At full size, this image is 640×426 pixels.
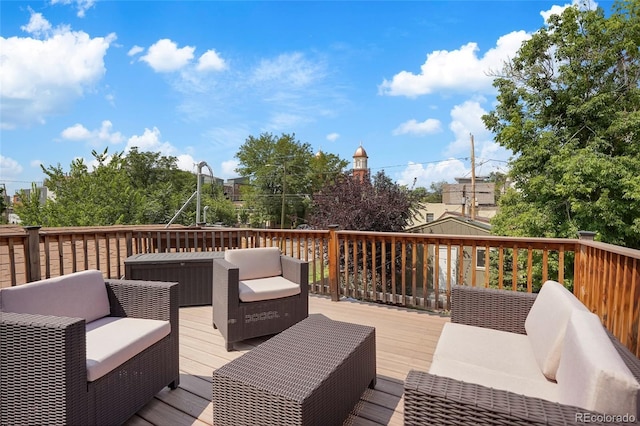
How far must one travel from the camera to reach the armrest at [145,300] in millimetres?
2205

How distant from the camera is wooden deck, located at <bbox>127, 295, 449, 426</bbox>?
1.99 metres

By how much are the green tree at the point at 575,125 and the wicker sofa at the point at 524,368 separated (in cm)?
976

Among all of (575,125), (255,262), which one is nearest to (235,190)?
(575,125)

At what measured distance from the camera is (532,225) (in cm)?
1098

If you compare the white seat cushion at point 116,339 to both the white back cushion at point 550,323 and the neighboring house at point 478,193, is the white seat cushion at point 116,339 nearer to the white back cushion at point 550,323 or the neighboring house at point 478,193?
the white back cushion at point 550,323

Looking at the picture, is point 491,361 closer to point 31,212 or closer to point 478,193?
point 31,212

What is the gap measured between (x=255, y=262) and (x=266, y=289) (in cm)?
43

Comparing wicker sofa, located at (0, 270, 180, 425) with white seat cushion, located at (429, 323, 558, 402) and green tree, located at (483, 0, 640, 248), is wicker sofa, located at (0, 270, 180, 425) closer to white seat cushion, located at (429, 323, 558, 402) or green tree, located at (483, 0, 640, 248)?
white seat cushion, located at (429, 323, 558, 402)

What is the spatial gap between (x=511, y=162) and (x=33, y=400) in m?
13.0

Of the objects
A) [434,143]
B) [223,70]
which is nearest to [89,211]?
[223,70]

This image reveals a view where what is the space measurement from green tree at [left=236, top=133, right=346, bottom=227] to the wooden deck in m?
23.2

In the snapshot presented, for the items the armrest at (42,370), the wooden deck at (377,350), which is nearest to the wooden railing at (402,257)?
the wooden deck at (377,350)

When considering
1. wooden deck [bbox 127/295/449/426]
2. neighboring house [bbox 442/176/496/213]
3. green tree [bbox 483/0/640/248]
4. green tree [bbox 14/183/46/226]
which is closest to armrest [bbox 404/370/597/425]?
wooden deck [bbox 127/295/449/426]

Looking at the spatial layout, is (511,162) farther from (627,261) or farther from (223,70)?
(223,70)
